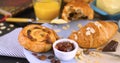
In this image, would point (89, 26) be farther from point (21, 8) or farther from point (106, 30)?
point (21, 8)

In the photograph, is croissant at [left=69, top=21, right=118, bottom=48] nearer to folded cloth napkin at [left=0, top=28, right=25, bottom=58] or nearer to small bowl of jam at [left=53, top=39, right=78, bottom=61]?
small bowl of jam at [left=53, top=39, right=78, bottom=61]

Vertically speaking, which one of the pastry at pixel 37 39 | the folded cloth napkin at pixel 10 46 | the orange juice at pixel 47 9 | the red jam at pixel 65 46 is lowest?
the folded cloth napkin at pixel 10 46

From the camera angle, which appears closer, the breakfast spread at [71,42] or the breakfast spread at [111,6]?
the breakfast spread at [71,42]

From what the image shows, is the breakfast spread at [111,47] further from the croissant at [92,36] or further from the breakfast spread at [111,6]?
the breakfast spread at [111,6]

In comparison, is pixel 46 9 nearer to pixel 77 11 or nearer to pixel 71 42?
pixel 77 11

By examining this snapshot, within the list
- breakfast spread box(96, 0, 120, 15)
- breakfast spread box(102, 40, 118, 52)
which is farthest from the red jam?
breakfast spread box(96, 0, 120, 15)

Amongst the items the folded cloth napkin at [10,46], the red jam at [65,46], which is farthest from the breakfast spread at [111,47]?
the folded cloth napkin at [10,46]
